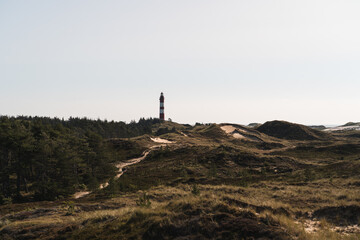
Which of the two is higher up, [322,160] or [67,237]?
[67,237]

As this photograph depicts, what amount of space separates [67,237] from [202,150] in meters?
A: 56.2

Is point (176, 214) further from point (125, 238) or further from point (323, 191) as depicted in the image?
point (323, 191)

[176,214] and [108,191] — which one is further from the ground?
[176,214]

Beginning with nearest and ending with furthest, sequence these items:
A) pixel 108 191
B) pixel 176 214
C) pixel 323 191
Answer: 1. pixel 176 214
2. pixel 323 191
3. pixel 108 191

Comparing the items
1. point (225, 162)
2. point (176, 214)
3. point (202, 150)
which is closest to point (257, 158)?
point (225, 162)

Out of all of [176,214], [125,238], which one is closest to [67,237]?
[125,238]

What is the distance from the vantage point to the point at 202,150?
65.5 metres

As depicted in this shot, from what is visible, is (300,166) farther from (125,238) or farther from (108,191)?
(125,238)

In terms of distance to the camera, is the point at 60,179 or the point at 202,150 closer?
the point at 60,179

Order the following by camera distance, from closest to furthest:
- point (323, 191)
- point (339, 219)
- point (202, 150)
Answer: point (339, 219) → point (323, 191) → point (202, 150)

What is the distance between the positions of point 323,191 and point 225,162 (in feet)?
103

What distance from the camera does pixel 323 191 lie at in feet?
74.4

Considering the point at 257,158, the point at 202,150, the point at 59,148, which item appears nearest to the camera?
the point at 59,148

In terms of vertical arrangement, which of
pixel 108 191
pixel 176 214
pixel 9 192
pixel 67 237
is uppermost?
pixel 176 214
